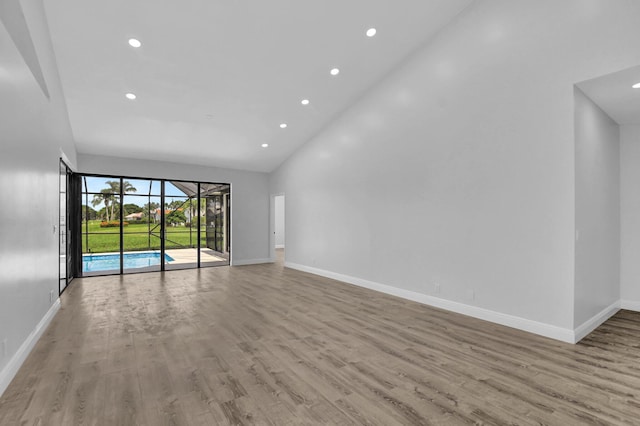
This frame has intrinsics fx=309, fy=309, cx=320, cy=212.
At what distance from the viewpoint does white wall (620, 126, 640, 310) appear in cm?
443

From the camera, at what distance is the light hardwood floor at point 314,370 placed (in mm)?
2109

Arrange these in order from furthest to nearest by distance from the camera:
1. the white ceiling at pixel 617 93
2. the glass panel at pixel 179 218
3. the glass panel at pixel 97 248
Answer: the glass panel at pixel 179 218, the glass panel at pixel 97 248, the white ceiling at pixel 617 93

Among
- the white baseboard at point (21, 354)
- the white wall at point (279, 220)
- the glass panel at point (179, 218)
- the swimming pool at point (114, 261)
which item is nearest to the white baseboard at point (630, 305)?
the white baseboard at point (21, 354)

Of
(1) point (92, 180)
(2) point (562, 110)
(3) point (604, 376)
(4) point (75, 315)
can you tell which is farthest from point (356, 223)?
(1) point (92, 180)

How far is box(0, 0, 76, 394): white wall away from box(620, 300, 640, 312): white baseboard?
7.18 metres

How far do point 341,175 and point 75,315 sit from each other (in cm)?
508

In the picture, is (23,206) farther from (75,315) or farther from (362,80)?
(362,80)

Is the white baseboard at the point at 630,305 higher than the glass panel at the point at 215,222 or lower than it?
lower

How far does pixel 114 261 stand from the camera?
8328 millimetres

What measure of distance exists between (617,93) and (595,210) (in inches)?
53.6

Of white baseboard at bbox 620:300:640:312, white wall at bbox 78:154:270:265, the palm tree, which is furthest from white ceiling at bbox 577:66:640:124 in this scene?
the palm tree

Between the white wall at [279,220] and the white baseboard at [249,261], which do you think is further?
the white wall at [279,220]

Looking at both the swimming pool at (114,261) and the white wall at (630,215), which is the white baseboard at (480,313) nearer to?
the white wall at (630,215)

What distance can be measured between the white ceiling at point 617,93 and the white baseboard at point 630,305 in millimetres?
2582
